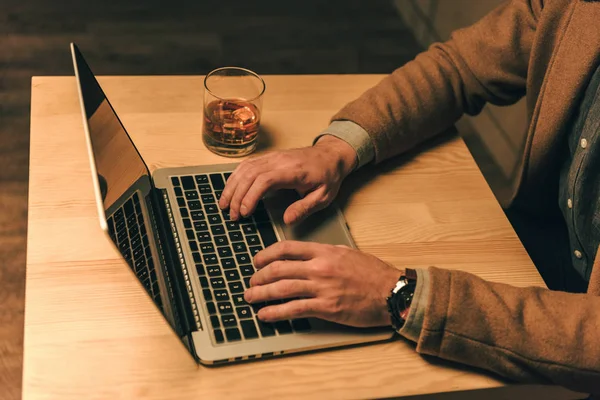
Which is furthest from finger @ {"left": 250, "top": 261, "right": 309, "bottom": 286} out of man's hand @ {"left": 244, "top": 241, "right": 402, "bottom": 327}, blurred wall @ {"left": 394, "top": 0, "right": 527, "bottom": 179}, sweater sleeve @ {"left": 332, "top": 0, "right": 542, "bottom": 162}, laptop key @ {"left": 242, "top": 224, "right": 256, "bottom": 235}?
blurred wall @ {"left": 394, "top": 0, "right": 527, "bottom": 179}

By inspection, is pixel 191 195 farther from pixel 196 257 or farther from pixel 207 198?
pixel 196 257

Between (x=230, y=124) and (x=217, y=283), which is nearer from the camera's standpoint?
(x=217, y=283)

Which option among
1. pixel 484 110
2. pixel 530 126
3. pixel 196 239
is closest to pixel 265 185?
pixel 196 239

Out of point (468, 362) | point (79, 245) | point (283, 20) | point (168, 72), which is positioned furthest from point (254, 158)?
point (283, 20)

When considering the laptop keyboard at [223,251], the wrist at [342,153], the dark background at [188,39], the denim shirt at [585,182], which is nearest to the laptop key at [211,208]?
the laptop keyboard at [223,251]

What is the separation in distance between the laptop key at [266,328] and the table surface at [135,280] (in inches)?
1.4

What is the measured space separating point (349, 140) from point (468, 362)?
1.38ft

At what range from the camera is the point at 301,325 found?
87cm

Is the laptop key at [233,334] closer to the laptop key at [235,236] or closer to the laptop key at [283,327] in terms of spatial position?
the laptop key at [283,327]

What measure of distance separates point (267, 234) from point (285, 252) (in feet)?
0.29

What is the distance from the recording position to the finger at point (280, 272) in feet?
2.93

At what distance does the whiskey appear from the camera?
1.11 meters

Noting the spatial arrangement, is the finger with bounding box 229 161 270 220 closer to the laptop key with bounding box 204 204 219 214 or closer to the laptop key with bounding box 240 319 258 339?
the laptop key with bounding box 204 204 219 214

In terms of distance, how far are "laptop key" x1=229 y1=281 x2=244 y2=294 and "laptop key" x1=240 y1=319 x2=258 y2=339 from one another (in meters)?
0.05
